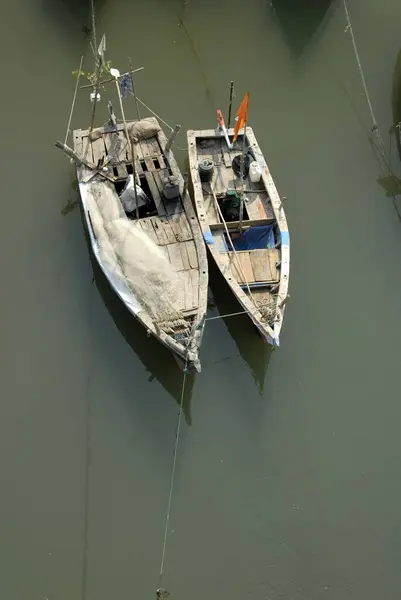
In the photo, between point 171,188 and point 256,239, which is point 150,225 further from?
point 256,239

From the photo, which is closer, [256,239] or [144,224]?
[144,224]

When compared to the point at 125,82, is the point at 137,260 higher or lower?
lower

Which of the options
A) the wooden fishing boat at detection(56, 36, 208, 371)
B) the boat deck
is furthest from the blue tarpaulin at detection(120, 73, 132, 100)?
the boat deck

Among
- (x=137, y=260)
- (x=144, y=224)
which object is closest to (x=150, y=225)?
(x=144, y=224)

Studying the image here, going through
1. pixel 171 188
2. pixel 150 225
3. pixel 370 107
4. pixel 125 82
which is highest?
pixel 370 107

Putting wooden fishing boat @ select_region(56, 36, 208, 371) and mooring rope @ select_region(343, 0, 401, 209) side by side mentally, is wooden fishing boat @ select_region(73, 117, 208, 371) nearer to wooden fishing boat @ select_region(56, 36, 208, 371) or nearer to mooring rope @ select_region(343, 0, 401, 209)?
wooden fishing boat @ select_region(56, 36, 208, 371)

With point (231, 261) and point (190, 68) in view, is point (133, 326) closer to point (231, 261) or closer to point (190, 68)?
point (231, 261)
